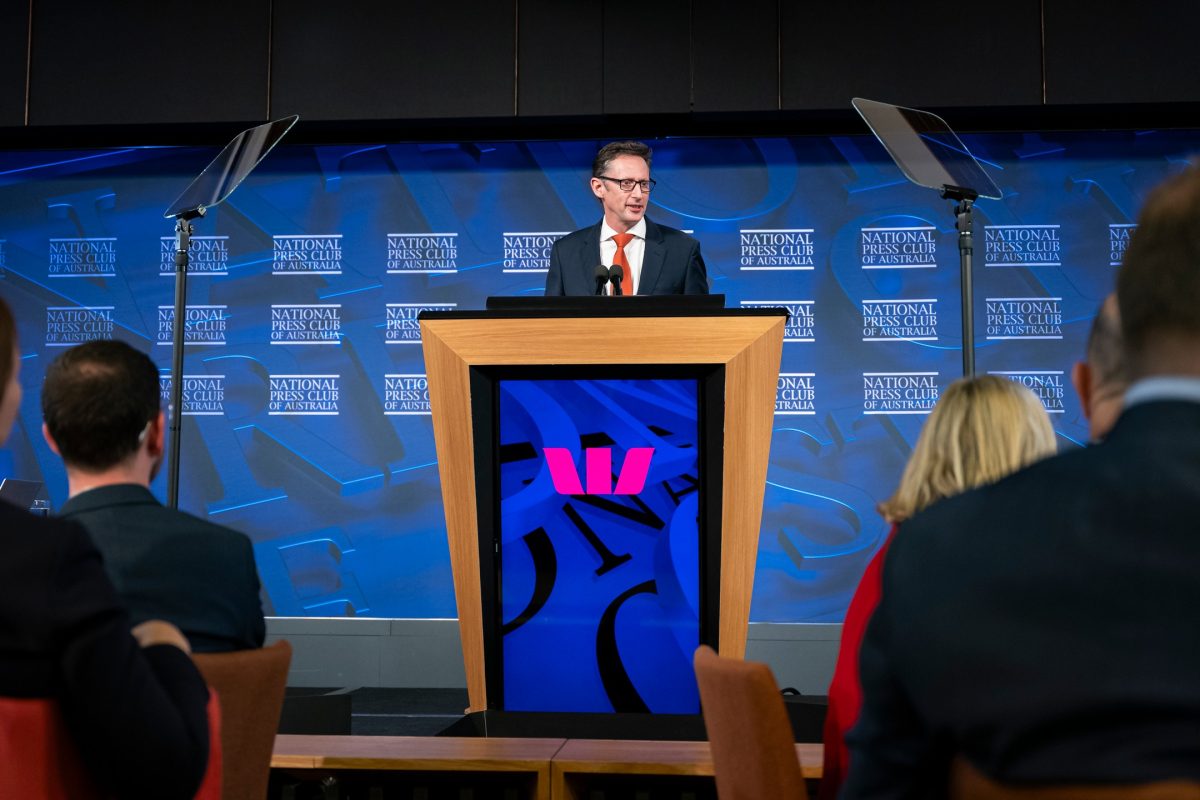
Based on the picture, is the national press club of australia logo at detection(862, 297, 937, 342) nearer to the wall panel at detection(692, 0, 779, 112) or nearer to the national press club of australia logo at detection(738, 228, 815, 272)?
the national press club of australia logo at detection(738, 228, 815, 272)

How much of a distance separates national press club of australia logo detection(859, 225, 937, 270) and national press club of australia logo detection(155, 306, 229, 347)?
319cm

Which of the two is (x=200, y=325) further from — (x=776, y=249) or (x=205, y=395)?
(x=776, y=249)

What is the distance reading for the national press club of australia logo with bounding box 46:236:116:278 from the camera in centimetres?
576

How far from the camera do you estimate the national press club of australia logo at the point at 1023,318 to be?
17.7 feet

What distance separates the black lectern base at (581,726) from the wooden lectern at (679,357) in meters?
0.20

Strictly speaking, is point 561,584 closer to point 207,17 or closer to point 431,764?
point 431,764

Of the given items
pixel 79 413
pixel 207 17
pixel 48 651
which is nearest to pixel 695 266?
pixel 79 413

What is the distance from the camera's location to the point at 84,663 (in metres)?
0.99

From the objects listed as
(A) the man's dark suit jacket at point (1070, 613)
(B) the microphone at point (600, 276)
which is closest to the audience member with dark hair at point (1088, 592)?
(A) the man's dark suit jacket at point (1070, 613)

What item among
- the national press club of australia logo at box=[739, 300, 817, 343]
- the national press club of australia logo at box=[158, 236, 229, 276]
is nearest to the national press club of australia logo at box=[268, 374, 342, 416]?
the national press club of australia logo at box=[158, 236, 229, 276]

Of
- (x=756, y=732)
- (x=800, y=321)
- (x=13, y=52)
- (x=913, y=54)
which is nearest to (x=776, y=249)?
(x=800, y=321)

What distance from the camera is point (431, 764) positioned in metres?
1.88

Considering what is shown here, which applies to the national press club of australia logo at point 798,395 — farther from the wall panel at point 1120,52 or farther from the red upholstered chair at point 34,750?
the red upholstered chair at point 34,750

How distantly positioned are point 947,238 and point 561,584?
361cm
